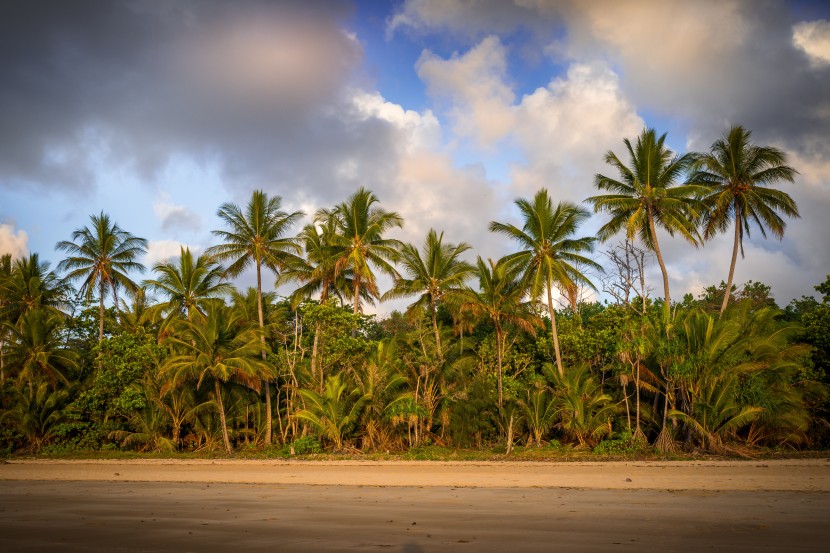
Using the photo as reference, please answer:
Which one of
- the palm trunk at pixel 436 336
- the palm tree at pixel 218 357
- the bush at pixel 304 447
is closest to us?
the bush at pixel 304 447

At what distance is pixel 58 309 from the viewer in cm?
3622

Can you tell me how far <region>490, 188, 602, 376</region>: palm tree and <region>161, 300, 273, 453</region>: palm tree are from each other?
40.8 feet

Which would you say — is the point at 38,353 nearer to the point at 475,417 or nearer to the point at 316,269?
the point at 316,269

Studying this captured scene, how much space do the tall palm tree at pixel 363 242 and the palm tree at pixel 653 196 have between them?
10210 millimetres

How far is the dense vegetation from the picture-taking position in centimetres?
2192

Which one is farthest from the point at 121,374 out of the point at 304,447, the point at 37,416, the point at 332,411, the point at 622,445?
the point at 622,445

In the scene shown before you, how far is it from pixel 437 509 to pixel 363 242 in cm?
2136

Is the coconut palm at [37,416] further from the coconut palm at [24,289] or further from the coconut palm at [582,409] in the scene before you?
the coconut palm at [582,409]

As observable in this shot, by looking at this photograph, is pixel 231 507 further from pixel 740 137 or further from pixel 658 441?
pixel 740 137

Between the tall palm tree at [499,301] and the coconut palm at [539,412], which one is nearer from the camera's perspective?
the coconut palm at [539,412]

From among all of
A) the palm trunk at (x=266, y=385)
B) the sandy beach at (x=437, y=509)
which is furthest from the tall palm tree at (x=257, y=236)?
the sandy beach at (x=437, y=509)

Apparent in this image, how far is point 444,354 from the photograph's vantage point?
91.8ft

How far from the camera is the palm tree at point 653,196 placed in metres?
25.9

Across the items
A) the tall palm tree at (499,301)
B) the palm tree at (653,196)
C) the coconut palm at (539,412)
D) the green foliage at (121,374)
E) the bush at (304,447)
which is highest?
the palm tree at (653,196)
